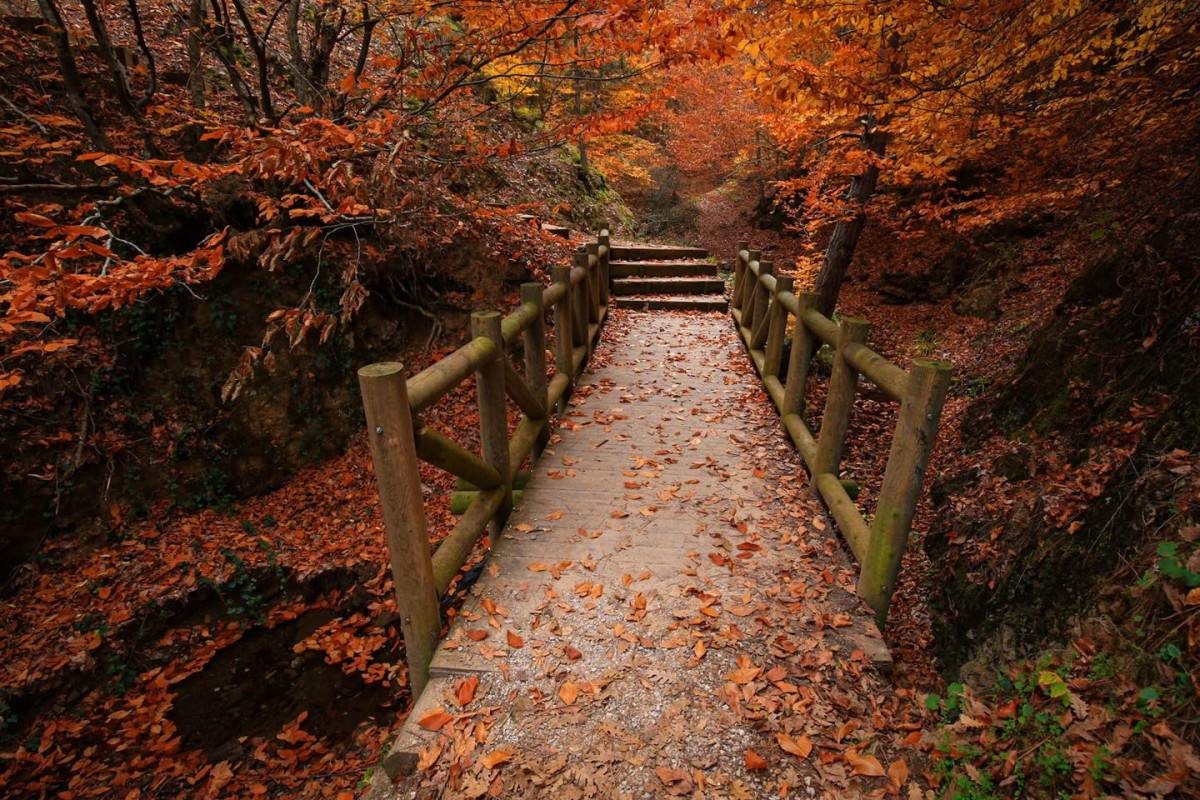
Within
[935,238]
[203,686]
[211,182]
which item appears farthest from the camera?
[935,238]

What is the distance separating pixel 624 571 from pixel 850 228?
7069 millimetres

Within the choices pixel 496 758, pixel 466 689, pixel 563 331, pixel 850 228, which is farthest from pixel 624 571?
pixel 850 228

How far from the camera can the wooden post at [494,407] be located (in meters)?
3.30

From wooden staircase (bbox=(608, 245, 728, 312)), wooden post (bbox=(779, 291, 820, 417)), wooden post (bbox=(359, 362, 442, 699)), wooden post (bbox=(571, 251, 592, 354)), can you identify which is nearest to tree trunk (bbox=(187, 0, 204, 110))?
wooden post (bbox=(571, 251, 592, 354))

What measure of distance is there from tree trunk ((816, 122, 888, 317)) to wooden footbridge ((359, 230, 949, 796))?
4053mm

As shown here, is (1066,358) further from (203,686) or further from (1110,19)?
(203,686)

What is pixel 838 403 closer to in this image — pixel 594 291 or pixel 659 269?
pixel 594 291

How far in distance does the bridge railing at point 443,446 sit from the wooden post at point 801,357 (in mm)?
2150

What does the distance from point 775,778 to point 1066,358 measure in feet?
15.6

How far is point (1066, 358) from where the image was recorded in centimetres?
476

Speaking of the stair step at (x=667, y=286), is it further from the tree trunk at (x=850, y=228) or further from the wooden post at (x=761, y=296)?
the wooden post at (x=761, y=296)

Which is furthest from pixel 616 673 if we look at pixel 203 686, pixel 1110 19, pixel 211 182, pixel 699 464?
pixel 211 182

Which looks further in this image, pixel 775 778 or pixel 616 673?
pixel 616 673

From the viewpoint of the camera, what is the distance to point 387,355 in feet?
28.8
